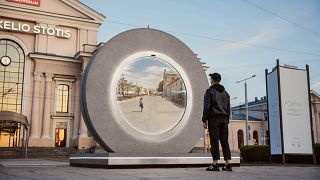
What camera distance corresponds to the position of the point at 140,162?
705 cm

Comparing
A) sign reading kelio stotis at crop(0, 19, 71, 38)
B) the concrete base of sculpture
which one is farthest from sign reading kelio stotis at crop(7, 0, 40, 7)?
the concrete base of sculpture

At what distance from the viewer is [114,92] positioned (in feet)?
25.6

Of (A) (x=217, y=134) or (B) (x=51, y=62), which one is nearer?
(A) (x=217, y=134)

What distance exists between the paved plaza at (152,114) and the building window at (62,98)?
27390mm

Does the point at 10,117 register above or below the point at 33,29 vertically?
below

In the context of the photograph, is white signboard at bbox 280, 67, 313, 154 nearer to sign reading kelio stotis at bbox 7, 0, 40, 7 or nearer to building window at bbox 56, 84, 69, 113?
building window at bbox 56, 84, 69, 113

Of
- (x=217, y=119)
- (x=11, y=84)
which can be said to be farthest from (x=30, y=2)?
(x=217, y=119)

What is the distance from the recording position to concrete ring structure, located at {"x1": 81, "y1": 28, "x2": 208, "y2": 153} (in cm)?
759

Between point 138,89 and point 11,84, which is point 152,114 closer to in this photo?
point 138,89

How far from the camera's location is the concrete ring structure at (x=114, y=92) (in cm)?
759

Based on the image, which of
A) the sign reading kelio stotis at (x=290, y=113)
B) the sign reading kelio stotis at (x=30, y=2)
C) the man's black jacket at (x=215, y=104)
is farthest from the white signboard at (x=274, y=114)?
the sign reading kelio stotis at (x=30, y=2)

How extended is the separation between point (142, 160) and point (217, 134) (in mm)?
1832

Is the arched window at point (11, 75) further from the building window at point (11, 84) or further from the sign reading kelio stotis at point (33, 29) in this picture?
the sign reading kelio stotis at point (33, 29)

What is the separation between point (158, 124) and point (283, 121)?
6.67m
